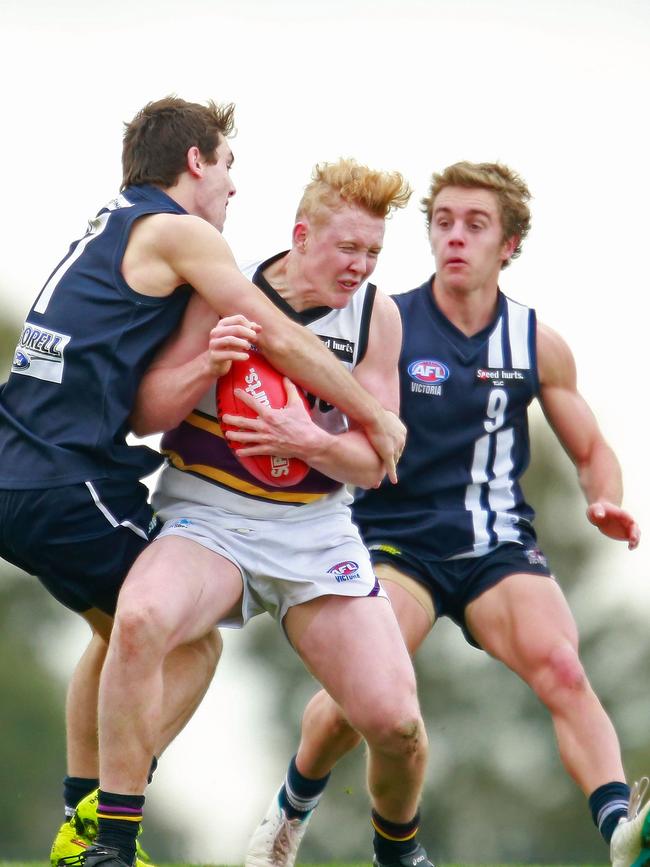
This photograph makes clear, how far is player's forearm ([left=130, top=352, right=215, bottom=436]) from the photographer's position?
6238 mm

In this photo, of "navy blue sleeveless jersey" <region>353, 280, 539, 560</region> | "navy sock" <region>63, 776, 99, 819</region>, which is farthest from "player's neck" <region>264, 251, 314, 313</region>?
"navy sock" <region>63, 776, 99, 819</region>

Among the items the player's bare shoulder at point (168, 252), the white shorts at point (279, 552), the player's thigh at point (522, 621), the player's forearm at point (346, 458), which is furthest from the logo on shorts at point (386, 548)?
the player's bare shoulder at point (168, 252)

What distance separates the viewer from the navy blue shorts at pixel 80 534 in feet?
20.4

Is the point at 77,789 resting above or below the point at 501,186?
below

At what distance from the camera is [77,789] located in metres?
6.98

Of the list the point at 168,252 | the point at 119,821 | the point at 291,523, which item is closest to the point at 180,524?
the point at 291,523

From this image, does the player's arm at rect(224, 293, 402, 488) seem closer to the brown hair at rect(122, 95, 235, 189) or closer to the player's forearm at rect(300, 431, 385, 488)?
the player's forearm at rect(300, 431, 385, 488)

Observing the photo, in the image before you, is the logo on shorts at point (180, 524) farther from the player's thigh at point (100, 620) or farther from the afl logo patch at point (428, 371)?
the afl logo patch at point (428, 371)

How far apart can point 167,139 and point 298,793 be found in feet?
9.99

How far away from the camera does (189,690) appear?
6508 mm

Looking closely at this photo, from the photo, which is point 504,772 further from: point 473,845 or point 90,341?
point 90,341

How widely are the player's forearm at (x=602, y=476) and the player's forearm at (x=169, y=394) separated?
2272 millimetres

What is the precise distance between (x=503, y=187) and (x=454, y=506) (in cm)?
162

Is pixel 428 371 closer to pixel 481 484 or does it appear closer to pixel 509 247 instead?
pixel 481 484
